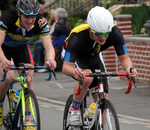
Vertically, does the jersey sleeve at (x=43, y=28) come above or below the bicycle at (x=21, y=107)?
above

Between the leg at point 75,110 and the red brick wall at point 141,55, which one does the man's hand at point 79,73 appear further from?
the red brick wall at point 141,55

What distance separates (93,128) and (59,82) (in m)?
7.80

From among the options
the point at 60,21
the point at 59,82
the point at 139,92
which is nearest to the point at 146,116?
the point at 139,92

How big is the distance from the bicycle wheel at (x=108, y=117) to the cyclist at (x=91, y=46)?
406mm

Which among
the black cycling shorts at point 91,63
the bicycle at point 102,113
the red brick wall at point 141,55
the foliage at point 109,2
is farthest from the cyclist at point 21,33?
the foliage at point 109,2

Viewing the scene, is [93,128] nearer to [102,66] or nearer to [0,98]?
[102,66]

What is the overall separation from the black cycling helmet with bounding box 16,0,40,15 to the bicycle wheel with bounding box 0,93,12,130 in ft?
4.29

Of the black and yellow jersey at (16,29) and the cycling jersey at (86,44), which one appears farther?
the black and yellow jersey at (16,29)

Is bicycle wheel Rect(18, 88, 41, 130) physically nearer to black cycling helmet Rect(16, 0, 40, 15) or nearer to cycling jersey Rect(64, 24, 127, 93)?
cycling jersey Rect(64, 24, 127, 93)

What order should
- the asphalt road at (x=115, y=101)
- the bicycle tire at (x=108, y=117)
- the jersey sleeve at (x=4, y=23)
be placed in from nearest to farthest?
the bicycle tire at (x=108, y=117) → the jersey sleeve at (x=4, y=23) → the asphalt road at (x=115, y=101)

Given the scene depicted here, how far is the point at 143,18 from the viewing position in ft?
68.3

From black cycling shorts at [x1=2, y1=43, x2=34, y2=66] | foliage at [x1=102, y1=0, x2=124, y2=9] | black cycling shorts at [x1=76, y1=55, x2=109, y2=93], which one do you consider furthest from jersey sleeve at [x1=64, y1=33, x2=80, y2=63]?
foliage at [x1=102, y1=0, x2=124, y2=9]

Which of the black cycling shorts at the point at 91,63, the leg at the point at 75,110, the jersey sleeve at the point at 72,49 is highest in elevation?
the jersey sleeve at the point at 72,49

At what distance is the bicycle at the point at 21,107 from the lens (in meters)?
6.35
